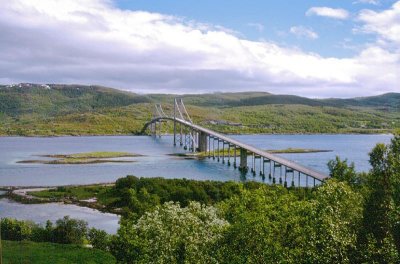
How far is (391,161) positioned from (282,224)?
7.83m

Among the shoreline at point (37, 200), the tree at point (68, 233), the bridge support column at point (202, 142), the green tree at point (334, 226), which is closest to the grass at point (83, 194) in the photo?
the shoreline at point (37, 200)

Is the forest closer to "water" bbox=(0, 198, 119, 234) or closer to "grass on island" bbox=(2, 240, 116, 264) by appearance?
"grass on island" bbox=(2, 240, 116, 264)

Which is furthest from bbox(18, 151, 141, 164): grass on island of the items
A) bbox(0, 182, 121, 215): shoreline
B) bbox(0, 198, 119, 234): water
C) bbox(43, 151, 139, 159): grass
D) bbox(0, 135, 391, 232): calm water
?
bbox(0, 198, 119, 234): water

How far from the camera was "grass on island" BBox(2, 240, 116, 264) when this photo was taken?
1644 inches

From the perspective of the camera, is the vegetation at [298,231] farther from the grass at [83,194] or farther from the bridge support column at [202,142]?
the bridge support column at [202,142]

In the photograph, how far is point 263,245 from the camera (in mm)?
21359

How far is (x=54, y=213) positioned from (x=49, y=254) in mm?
21912

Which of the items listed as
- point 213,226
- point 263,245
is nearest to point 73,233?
point 213,226

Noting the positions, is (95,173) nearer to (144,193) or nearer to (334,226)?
(144,193)

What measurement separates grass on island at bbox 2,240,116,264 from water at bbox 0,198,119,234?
32.5 feet

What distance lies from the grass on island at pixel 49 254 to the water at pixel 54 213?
32.5 feet

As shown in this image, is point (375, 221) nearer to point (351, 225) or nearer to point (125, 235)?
point (351, 225)

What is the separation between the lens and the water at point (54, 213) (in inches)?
2357

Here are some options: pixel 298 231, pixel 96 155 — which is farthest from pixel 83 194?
pixel 298 231
